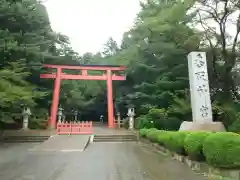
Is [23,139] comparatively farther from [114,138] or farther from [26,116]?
[114,138]

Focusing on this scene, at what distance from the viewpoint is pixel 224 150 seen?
5.31 m

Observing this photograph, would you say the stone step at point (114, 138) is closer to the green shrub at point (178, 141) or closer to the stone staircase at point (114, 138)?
the stone staircase at point (114, 138)

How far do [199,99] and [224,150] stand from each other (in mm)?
6638

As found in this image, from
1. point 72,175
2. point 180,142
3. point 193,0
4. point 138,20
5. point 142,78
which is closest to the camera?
point 72,175

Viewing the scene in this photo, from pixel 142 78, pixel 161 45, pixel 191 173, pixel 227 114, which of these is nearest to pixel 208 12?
pixel 161 45

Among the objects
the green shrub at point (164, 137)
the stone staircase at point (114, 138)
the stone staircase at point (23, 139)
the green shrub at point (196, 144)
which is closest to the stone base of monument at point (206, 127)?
the green shrub at point (164, 137)

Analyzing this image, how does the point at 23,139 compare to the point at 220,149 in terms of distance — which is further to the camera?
the point at 23,139

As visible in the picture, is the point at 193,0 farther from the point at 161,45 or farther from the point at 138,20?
the point at 138,20

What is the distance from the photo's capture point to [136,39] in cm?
2333

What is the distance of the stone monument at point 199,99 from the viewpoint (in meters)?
10.9

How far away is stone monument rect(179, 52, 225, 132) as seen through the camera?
1088 centimetres

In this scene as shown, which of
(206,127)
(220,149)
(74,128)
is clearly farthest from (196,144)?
(74,128)

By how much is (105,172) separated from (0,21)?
1575 centimetres

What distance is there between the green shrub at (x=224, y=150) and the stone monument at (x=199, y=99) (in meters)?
5.34
